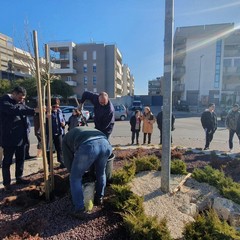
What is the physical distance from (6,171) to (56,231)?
206 cm

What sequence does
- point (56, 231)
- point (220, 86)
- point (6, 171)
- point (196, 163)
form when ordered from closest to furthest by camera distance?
point (56, 231) → point (6, 171) → point (196, 163) → point (220, 86)

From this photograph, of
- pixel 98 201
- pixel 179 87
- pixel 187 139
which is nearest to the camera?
pixel 98 201

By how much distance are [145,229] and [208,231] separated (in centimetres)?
69

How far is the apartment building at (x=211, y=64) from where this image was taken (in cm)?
4294

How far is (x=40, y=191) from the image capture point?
3605mm

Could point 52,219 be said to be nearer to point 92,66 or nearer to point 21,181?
point 21,181

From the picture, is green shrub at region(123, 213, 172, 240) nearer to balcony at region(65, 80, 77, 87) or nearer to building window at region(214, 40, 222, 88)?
building window at region(214, 40, 222, 88)

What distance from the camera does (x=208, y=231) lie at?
235 centimetres

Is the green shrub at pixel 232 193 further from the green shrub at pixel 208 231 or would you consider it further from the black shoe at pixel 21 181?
the black shoe at pixel 21 181

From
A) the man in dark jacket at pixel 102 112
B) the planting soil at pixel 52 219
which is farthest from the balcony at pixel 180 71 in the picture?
the planting soil at pixel 52 219

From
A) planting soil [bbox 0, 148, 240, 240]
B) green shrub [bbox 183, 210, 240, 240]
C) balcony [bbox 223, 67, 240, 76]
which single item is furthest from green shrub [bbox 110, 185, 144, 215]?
balcony [bbox 223, 67, 240, 76]

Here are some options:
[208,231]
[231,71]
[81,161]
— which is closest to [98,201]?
[81,161]

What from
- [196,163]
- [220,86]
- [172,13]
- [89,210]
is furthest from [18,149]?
[220,86]

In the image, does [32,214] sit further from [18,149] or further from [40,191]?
[18,149]
